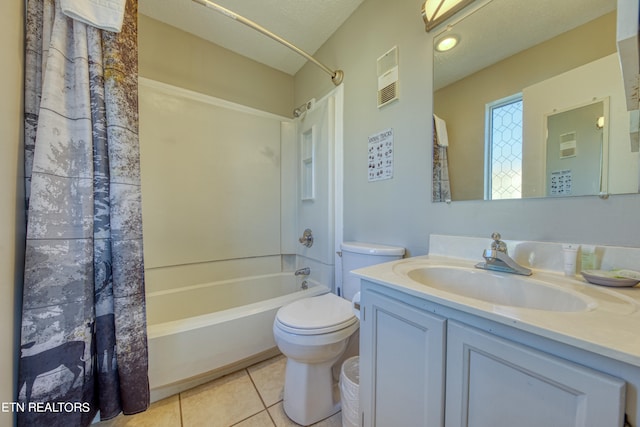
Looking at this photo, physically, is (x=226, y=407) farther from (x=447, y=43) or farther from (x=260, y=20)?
(x=260, y=20)

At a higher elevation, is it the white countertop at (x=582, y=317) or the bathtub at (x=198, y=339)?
the white countertop at (x=582, y=317)

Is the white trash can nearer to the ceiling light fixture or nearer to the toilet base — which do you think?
the toilet base

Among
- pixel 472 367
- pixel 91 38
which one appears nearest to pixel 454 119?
pixel 472 367

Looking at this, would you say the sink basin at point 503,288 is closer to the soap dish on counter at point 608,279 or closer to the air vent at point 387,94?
the soap dish on counter at point 608,279

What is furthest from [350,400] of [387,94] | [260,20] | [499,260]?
[260,20]

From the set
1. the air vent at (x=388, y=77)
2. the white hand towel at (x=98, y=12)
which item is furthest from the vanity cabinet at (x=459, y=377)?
the white hand towel at (x=98, y=12)

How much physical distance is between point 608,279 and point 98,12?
194 cm

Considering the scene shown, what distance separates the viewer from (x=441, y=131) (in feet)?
3.70

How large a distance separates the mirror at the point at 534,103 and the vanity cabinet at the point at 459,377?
25.2 inches

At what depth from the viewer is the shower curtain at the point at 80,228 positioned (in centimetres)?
78

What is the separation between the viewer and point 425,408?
619mm

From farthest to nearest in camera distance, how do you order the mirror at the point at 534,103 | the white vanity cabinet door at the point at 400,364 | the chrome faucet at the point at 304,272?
the chrome faucet at the point at 304,272 < the mirror at the point at 534,103 < the white vanity cabinet door at the point at 400,364

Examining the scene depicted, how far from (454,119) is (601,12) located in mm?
480

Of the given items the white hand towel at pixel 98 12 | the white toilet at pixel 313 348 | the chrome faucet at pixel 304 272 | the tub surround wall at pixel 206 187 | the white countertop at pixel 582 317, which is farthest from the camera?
the chrome faucet at pixel 304 272
